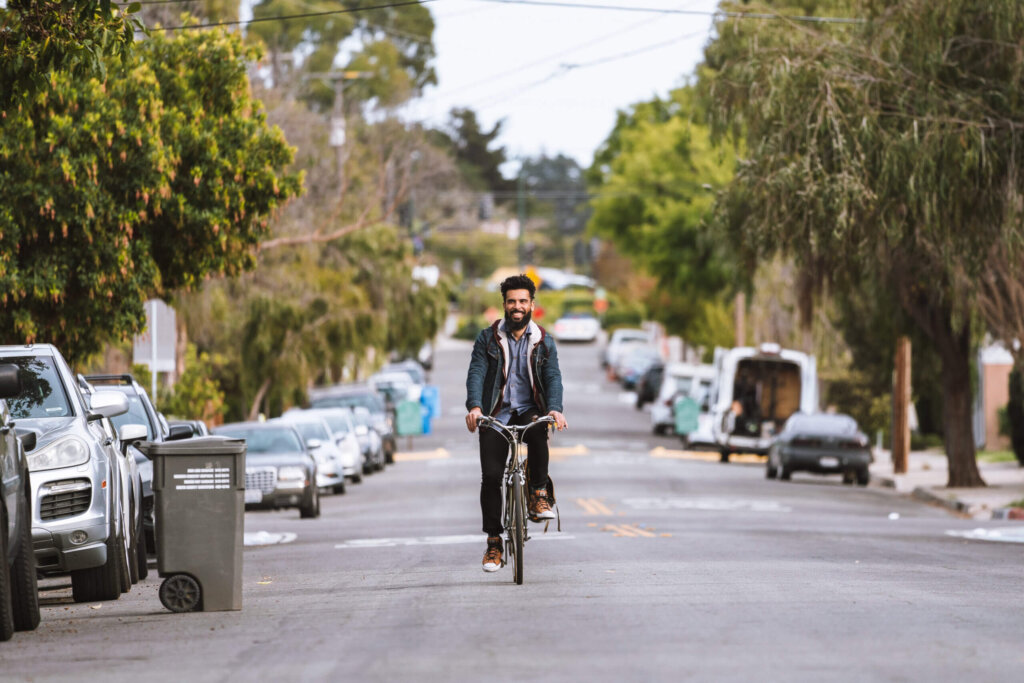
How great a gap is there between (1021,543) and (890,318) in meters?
12.5

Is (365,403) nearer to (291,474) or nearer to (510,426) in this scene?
(291,474)

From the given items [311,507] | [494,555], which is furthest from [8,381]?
[311,507]

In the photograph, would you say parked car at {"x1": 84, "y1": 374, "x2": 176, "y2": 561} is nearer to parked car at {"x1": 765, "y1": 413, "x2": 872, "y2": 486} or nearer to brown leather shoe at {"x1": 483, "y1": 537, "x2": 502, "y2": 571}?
brown leather shoe at {"x1": 483, "y1": 537, "x2": 502, "y2": 571}

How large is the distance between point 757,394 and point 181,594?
34.9 metres

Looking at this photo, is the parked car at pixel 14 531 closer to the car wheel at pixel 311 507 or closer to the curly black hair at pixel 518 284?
the curly black hair at pixel 518 284

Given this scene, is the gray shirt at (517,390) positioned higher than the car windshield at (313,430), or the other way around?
the gray shirt at (517,390)

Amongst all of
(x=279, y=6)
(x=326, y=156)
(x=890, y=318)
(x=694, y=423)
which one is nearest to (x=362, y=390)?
(x=326, y=156)

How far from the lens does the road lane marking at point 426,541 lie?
1781 centimetres

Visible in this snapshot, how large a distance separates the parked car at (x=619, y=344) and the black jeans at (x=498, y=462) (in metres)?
71.9

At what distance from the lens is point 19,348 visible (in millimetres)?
13375

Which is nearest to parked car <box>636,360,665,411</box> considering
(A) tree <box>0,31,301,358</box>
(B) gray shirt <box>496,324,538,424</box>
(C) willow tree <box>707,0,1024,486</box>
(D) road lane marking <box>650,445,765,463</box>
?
(D) road lane marking <box>650,445,765,463</box>

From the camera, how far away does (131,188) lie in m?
19.3

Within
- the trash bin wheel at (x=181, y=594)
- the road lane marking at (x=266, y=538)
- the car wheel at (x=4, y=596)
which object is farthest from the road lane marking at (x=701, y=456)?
the car wheel at (x=4, y=596)

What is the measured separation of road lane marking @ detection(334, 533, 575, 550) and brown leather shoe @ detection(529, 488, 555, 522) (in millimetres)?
4968
